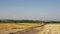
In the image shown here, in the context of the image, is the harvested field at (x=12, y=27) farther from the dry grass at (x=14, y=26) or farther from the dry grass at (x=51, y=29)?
the dry grass at (x=51, y=29)

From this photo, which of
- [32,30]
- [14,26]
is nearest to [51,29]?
[32,30]

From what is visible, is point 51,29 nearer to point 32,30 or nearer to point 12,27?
point 32,30

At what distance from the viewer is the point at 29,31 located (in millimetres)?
1791

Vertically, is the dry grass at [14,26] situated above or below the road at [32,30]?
above

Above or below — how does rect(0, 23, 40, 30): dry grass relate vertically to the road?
above

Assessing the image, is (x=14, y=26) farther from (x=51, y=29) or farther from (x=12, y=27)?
(x=51, y=29)

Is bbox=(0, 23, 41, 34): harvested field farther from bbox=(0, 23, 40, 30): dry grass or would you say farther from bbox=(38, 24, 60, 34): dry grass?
bbox=(38, 24, 60, 34): dry grass

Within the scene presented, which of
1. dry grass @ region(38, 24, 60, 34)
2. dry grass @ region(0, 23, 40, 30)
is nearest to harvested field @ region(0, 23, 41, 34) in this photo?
dry grass @ region(0, 23, 40, 30)

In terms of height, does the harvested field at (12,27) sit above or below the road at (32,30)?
above

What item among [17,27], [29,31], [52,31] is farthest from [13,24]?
[52,31]

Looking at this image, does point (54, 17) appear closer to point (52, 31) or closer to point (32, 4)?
point (52, 31)

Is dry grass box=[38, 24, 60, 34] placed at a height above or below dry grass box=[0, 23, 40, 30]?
below

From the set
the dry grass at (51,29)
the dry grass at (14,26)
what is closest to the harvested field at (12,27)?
the dry grass at (14,26)

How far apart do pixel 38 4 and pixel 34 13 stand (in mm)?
112
